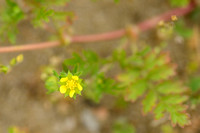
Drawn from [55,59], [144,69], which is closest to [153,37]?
[144,69]

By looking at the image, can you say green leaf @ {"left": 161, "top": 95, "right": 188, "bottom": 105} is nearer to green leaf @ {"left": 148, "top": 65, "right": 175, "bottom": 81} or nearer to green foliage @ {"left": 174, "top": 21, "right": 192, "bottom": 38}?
green leaf @ {"left": 148, "top": 65, "right": 175, "bottom": 81}

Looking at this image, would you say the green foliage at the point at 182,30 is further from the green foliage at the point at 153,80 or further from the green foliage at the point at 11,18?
the green foliage at the point at 11,18

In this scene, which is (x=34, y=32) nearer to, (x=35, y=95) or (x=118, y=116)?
(x=35, y=95)

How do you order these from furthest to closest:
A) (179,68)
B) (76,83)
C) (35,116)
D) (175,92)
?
(179,68), (35,116), (175,92), (76,83)

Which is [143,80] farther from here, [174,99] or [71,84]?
[71,84]

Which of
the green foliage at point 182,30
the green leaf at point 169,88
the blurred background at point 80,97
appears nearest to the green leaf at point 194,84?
the blurred background at point 80,97

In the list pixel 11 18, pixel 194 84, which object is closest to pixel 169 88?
pixel 194 84
